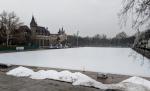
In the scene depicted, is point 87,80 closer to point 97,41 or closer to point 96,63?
point 96,63

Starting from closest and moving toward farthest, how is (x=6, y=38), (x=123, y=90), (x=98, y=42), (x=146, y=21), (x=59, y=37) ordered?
(x=146, y=21), (x=123, y=90), (x=6, y=38), (x=59, y=37), (x=98, y=42)

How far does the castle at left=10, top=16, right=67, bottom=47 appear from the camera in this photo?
137 feet

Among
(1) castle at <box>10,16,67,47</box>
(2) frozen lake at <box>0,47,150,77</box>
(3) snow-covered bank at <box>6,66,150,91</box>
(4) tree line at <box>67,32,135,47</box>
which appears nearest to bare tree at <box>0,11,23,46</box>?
(1) castle at <box>10,16,67,47</box>

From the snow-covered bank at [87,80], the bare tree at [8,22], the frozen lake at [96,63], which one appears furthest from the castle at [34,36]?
the snow-covered bank at [87,80]

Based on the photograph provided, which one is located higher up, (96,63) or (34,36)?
(34,36)

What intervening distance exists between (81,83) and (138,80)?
2.02 m

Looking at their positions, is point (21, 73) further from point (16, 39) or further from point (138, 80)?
point (16, 39)

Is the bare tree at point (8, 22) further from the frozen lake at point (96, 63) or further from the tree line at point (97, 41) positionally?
the tree line at point (97, 41)

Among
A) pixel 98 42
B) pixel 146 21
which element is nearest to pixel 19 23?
pixel 146 21

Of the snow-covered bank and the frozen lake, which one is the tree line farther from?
the snow-covered bank

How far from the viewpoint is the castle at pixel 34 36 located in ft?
137

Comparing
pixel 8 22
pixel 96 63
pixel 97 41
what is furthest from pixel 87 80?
pixel 97 41

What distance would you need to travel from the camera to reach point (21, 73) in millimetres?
8039

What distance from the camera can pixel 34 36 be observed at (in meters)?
52.3
